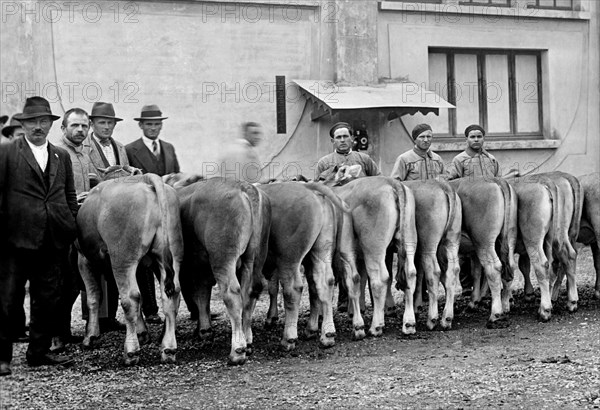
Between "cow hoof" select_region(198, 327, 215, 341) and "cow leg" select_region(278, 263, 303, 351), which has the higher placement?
"cow leg" select_region(278, 263, 303, 351)

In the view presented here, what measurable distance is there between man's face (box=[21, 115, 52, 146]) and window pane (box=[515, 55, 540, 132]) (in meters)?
11.8

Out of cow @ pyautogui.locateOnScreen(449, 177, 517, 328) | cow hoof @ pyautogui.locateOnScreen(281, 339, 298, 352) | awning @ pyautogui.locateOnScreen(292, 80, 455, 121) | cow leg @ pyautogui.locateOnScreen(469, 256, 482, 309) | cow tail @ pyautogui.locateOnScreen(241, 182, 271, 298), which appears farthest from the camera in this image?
awning @ pyautogui.locateOnScreen(292, 80, 455, 121)

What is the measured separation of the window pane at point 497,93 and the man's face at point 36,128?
36.6 ft

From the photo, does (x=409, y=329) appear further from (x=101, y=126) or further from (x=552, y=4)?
(x=552, y=4)

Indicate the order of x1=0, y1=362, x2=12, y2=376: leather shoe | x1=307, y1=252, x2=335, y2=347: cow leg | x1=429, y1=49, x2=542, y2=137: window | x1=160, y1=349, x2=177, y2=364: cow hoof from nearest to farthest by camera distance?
1. x1=0, y1=362, x2=12, y2=376: leather shoe
2. x1=160, y1=349, x2=177, y2=364: cow hoof
3. x1=307, y1=252, x2=335, y2=347: cow leg
4. x1=429, y1=49, x2=542, y2=137: window

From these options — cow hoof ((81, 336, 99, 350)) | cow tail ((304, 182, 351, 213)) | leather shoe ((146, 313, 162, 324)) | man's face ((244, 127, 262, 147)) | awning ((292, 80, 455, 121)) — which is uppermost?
awning ((292, 80, 455, 121))

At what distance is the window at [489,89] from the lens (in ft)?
53.3

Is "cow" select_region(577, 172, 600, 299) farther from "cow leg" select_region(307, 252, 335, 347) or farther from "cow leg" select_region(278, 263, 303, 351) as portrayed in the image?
"cow leg" select_region(278, 263, 303, 351)

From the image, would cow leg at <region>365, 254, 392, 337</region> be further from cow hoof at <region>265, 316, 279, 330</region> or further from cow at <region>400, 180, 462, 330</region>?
cow hoof at <region>265, 316, 279, 330</region>

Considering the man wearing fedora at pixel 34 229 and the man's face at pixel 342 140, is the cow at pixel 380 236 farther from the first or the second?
the man wearing fedora at pixel 34 229

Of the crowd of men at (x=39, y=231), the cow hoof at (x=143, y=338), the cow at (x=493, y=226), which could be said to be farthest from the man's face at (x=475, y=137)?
the cow hoof at (x=143, y=338)

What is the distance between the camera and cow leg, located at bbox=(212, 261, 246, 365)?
23.2ft

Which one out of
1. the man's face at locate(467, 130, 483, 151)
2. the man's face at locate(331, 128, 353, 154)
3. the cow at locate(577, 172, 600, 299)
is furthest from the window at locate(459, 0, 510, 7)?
the cow at locate(577, 172, 600, 299)

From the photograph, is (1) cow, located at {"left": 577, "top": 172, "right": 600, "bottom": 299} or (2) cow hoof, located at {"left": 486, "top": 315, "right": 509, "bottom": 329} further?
(1) cow, located at {"left": 577, "top": 172, "right": 600, "bottom": 299}
